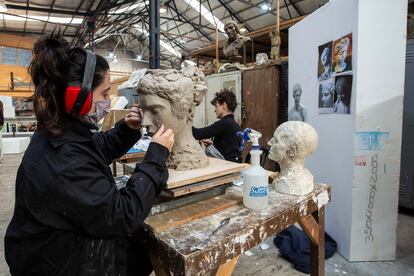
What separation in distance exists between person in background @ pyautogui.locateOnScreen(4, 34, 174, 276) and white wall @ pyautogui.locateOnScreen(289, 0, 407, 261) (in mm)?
1515

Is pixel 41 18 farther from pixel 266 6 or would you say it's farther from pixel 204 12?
pixel 266 6

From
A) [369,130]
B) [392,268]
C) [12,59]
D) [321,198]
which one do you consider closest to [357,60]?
[369,130]

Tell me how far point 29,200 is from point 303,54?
7.65ft

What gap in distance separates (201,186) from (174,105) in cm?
37

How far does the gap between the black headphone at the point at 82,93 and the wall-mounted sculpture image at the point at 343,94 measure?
164cm

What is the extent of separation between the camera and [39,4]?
22.1 ft

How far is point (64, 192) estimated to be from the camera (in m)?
0.78

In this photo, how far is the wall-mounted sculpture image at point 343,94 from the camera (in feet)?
6.10

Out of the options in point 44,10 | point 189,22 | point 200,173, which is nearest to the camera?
point 200,173

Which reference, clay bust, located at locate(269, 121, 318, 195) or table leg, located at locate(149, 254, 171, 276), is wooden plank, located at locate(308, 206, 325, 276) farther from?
table leg, located at locate(149, 254, 171, 276)

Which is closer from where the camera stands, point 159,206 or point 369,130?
point 159,206

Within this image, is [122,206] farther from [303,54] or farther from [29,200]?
[303,54]

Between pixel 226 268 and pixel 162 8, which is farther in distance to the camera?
pixel 162 8

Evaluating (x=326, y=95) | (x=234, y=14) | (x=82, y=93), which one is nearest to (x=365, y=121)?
(x=326, y=95)
